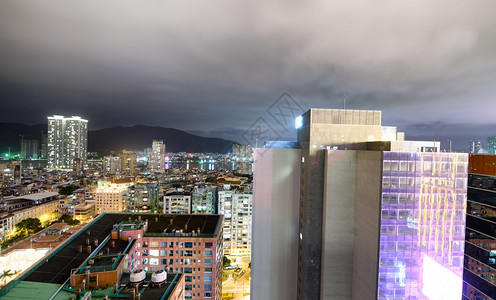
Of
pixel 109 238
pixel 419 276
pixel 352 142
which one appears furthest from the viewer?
pixel 109 238

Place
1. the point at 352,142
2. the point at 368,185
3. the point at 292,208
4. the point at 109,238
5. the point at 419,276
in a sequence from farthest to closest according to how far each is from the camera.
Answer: the point at 109,238 → the point at 292,208 → the point at 352,142 → the point at 368,185 → the point at 419,276

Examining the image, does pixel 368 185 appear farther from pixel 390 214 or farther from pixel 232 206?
pixel 232 206

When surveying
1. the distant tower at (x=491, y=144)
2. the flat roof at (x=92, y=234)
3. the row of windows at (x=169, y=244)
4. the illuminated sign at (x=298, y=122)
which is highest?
the illuminated sign at (x=298, y=122)

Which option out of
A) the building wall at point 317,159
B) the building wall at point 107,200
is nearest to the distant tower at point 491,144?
the building wall at point 317,159

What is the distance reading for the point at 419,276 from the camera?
12.3 metres

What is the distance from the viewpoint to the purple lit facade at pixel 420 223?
12203 mm

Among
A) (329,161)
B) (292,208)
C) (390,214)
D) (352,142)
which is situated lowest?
A: (292,208)

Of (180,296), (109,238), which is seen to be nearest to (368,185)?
(180,296)

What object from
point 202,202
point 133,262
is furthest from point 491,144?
point 202,202

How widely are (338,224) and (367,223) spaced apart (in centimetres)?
182

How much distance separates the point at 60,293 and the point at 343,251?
668 inches

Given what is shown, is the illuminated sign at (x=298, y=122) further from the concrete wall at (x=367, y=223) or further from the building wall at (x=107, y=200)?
the building wall at (x=107, y=200)

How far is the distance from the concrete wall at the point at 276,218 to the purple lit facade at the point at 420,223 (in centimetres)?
644

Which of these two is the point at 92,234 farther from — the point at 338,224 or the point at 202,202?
the point at 202,202
